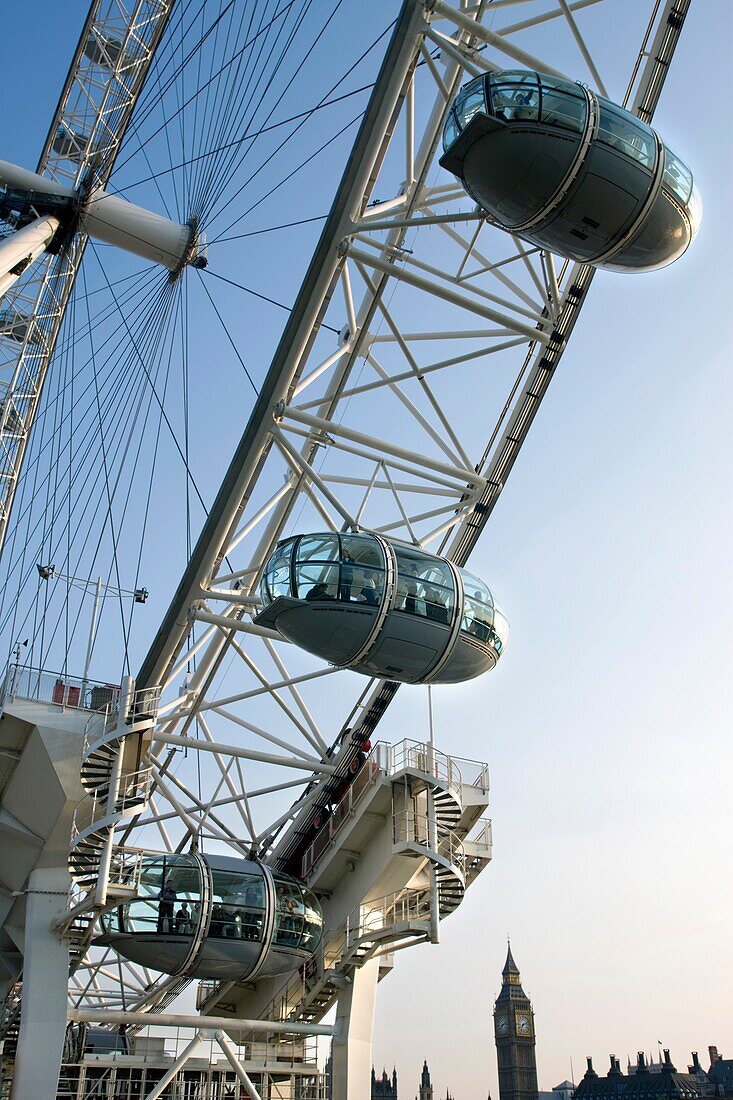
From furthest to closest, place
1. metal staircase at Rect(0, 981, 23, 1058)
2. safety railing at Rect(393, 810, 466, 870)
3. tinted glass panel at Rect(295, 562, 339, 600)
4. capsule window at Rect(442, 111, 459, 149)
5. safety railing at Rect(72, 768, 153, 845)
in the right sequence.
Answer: metal staircase at Rect(0, 981, 23, 1058), safety railing at Rect(393, 810, 466, 870), safety railing at Rect(72, 768, 153, 845), tinted glass panel at Rect(295, 562, 339, 600), capsule window at Rect(442, 111, 459, 149)

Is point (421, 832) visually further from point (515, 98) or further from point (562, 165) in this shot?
point (515, 98)

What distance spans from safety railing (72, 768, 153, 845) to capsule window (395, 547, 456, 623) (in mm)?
7198

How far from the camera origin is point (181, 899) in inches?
919

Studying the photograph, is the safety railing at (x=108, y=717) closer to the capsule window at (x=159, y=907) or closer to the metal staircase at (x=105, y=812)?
the metal staircase at (x=105, y=812)

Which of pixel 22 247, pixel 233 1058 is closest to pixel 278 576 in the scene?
pixel 233 1058

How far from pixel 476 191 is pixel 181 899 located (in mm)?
14906

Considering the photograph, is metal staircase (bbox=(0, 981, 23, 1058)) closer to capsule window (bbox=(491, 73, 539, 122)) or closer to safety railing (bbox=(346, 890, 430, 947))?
safety railing (bbox=(346, 890, 430, 947))

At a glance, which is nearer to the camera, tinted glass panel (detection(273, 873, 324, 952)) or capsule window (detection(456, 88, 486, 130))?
capsule window (detection(456, 88, 486, 130))

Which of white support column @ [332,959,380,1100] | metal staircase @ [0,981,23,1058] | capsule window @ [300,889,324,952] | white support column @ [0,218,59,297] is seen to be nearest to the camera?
white support column @ [332,959,380,1100]

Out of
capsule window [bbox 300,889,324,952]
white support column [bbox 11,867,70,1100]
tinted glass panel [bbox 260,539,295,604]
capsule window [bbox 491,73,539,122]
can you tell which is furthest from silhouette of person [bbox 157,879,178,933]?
capsule window [bbox 491,73,539,122]

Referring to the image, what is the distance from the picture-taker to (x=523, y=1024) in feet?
525

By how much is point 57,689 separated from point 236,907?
593cm

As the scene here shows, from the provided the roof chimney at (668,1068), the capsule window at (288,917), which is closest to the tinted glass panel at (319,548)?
the capsule window at (288,917)

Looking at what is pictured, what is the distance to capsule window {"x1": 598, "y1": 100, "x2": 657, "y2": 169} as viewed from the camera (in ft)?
53.6
